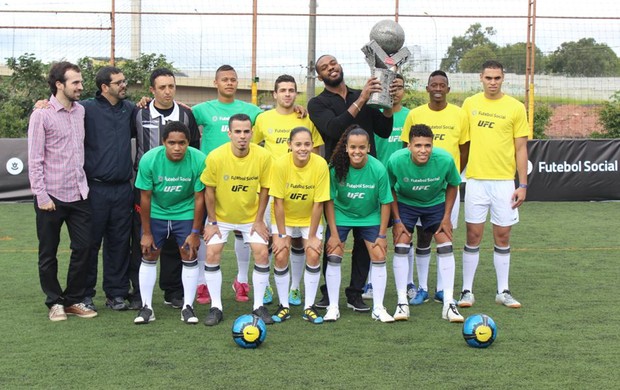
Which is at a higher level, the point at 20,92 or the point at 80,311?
the point at 20,92

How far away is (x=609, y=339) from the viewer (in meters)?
6.46

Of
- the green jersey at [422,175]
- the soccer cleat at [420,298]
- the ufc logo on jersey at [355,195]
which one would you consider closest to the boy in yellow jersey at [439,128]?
the soccer cleat at [420,298]

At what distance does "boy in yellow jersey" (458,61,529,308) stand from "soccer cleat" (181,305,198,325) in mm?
2339

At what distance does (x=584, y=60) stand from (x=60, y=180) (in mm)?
17460

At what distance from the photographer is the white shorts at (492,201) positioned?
7.80 meters

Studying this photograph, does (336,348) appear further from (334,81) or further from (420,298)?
(334,81)

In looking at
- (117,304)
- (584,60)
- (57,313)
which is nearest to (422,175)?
(117,304)

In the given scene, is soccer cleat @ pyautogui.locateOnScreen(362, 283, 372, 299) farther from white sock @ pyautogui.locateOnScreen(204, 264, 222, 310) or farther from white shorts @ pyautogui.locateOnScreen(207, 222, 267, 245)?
white sock @ pyautogui.locateOnScreen(204, 264, 222, 310)

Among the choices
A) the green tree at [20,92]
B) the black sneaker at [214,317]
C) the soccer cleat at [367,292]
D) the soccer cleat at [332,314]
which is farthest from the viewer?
the green tree at [20,92]

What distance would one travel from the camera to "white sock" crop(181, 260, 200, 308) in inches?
286

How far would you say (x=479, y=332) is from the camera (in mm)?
6137

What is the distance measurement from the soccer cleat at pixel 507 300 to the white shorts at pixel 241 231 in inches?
86.2

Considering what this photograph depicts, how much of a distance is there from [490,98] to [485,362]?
2881mm

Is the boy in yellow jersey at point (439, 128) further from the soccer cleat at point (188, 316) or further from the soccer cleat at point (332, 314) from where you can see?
the soccer cleat at point (188, 316)
